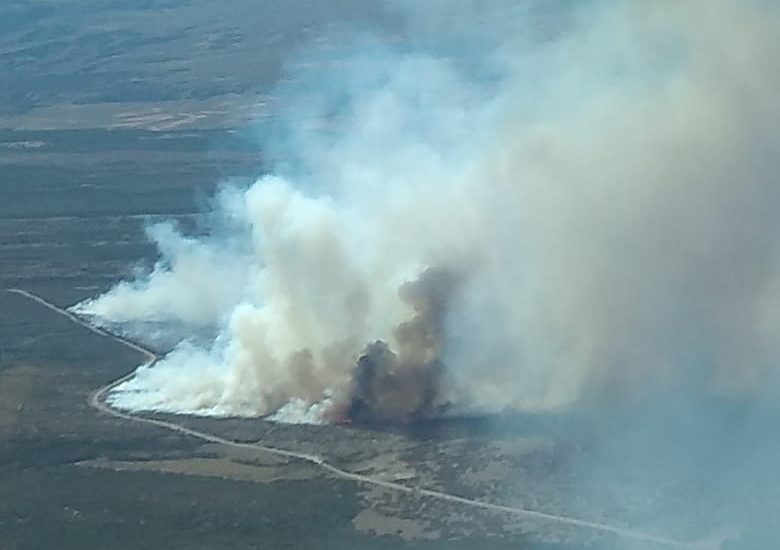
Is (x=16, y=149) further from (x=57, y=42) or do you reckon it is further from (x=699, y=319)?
(x=699, y=319)

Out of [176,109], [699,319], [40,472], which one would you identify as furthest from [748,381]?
[176,109]

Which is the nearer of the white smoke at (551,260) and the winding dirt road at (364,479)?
the winding dirt road at (364,479)

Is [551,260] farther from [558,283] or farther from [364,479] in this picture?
[364,479]

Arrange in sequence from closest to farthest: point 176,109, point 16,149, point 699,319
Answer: point 699,319 < point 16,149 < point 176,109

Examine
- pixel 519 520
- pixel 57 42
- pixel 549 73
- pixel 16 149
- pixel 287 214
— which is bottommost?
pixel 519 520

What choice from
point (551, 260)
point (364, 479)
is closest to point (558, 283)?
point (551, 260)

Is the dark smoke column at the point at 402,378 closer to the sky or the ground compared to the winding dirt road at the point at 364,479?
closer to the sky
